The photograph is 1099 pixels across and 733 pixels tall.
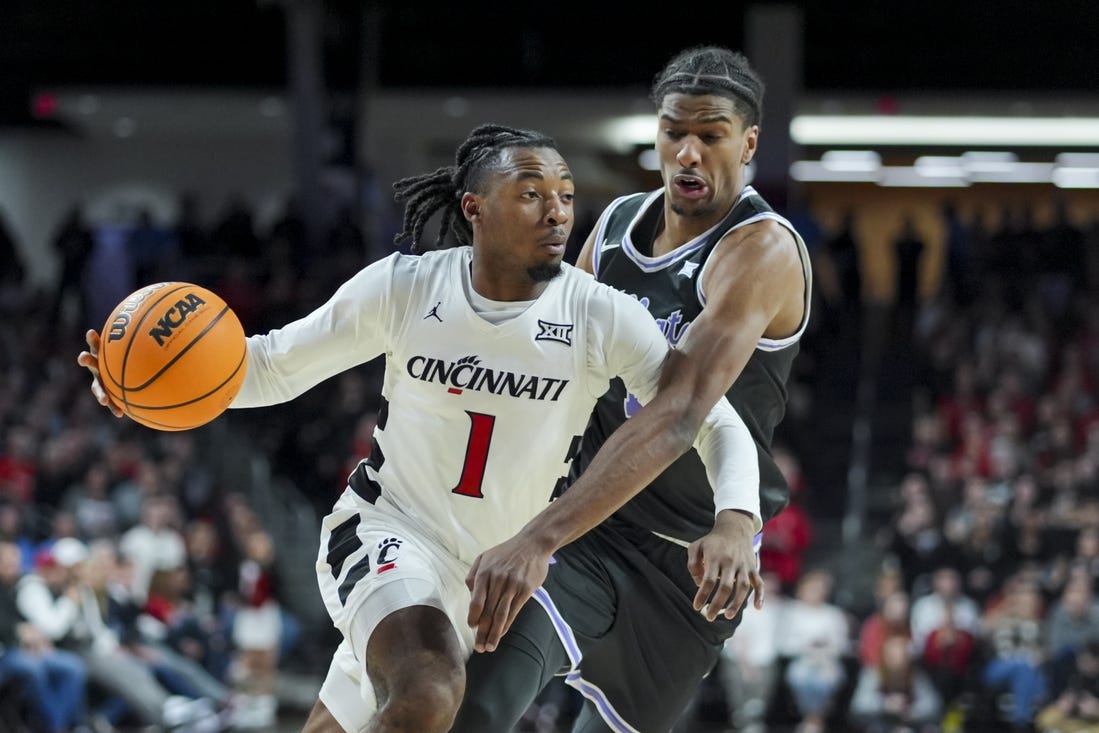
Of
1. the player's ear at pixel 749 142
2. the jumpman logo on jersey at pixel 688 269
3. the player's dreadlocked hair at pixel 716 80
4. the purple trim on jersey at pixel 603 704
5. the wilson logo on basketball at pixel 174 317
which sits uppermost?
the player's dreadlocked hair at pixel 716 80

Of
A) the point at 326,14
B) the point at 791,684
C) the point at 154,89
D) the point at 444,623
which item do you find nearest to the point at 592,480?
the point at 444,623

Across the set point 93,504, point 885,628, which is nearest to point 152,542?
point 93,504

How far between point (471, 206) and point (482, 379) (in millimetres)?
461

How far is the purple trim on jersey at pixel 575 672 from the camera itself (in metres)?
4.08

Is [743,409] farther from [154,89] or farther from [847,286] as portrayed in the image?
[154,89]

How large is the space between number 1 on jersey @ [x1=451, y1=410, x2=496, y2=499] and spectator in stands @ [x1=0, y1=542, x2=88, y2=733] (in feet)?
22.6

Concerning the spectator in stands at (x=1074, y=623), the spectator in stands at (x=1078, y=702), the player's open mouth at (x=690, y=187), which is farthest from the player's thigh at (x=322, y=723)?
the spectator in stands at (x=1074, y=623)

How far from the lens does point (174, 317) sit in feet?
12.8

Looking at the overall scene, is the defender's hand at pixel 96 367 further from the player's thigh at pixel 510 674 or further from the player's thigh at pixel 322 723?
the player's thigh at pixel 510 674

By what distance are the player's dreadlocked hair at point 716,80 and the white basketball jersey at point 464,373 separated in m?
0.68

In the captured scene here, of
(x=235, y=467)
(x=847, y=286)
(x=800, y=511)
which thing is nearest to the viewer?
(x=800, y=511)

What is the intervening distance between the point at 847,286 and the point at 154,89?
31.0ft

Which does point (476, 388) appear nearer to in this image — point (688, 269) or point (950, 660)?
point (688, 269)

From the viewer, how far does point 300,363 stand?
3957mm
